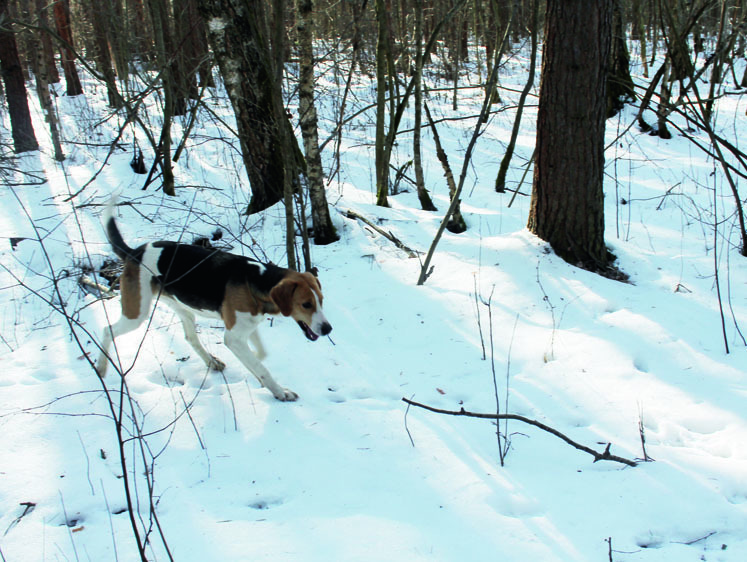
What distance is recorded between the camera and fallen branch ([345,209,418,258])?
613 cm

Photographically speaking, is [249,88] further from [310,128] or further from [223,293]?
[223,293]

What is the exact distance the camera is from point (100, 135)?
1266cm

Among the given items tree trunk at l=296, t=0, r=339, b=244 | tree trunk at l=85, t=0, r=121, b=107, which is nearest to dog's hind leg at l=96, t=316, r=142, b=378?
tree trunk at l=296, t=0, r=339, b=244

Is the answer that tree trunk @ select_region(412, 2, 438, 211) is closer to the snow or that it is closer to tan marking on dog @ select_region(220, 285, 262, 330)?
the snow

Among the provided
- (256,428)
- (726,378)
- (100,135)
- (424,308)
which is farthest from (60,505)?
(100,135)

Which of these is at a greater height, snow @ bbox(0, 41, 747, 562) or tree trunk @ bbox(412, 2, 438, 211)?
tree trunk @ bbox(412, 2, 438, 211)

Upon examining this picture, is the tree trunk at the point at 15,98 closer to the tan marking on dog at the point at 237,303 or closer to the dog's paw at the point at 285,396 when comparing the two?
the tan marking on dog at the point at 237,303

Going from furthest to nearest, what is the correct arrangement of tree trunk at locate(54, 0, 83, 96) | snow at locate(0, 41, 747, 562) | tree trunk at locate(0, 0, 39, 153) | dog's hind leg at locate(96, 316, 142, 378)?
tree trunk at locate(54, 0, 83, 96), tree trunk at locate(0, 0, 39, 153), dog's hind leg at locate(96, 316, 142, 378), snow at locate(0, 41, 747, 562)

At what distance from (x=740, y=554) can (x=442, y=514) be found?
1.32m

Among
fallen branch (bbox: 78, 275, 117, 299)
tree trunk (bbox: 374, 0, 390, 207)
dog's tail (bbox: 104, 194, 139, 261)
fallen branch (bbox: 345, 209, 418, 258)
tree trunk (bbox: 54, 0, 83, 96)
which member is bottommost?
fallen branch (bbox: 78, 275, 117, 299)

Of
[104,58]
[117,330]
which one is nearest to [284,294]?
[117,330]

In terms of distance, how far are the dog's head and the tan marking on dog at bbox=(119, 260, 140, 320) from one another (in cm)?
117

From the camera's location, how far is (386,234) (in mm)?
6473

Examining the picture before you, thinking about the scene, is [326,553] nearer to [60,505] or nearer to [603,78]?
[60,505]
